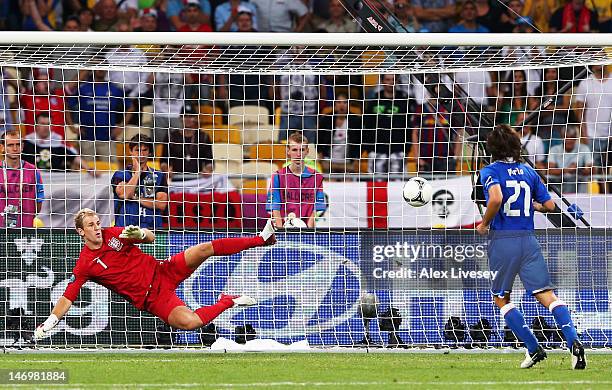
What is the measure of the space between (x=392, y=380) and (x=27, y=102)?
8.24 m

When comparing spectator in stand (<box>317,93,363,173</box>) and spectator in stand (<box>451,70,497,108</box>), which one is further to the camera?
spectator in stand (<box>317,93,363,173</box>)

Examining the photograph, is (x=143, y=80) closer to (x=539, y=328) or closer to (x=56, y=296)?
(x=56, y=296)

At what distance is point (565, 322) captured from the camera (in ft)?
33.0

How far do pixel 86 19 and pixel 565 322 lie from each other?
11.5m

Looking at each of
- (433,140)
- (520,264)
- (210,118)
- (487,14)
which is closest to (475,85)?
(433,140)

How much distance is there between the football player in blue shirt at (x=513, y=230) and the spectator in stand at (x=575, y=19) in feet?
32.1

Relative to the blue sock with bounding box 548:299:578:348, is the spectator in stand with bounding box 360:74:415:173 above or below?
above

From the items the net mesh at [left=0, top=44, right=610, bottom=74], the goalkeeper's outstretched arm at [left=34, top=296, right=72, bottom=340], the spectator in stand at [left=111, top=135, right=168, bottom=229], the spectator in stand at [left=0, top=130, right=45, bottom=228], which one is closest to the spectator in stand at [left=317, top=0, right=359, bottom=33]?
the net mesh at [left=0, top=44, right=610, bottom=74]

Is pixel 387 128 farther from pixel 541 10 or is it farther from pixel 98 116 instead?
pixel 541 10

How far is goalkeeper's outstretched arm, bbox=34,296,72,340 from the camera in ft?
35.2

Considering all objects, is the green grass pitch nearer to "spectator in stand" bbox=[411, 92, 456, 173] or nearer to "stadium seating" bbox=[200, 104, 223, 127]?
"spectator in stand" bbox=[411, 92, 456, 173]

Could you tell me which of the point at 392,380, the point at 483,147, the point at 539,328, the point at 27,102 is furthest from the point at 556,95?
the point at 27,102

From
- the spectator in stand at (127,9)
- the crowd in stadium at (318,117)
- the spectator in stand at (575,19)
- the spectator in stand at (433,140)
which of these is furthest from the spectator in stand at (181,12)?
the spectator in stand at (575,19)

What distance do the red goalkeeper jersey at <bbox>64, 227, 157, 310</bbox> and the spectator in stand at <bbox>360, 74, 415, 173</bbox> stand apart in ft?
12.0
